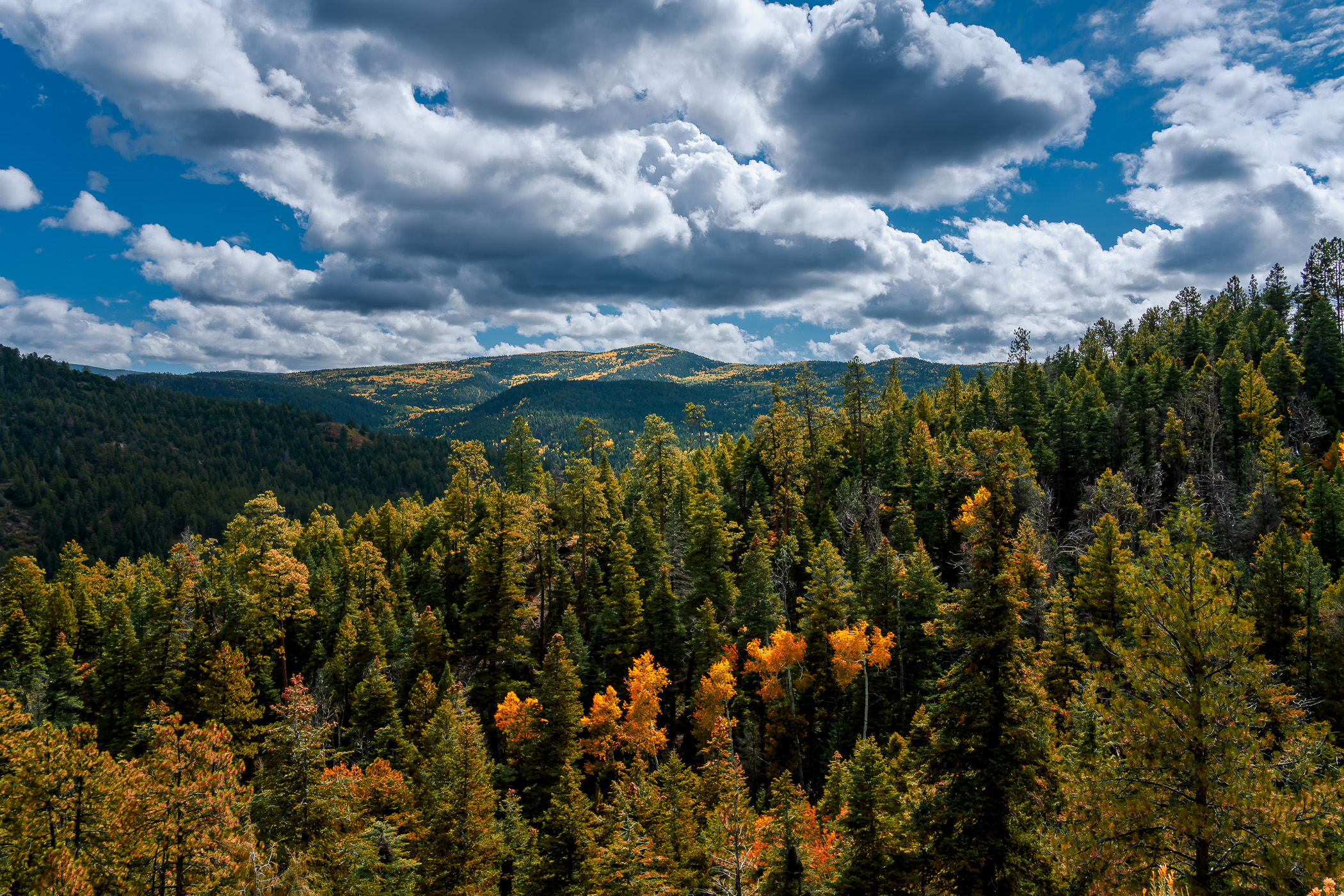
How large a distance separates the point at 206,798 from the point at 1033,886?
71.1 ft

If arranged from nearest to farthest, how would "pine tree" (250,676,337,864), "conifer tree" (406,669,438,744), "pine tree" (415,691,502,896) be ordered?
1. "pine tree" (250,676,337,864)
2. "pine tree" (415,691,502,896)
3. "conifer tree" (406,669,438,744)

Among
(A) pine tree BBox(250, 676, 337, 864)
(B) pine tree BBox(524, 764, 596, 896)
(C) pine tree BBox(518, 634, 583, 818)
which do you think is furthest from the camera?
(C) pine tree BBox(518, 634, 583, 818)

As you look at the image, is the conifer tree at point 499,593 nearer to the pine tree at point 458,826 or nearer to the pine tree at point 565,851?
the pine tree at point 458,826

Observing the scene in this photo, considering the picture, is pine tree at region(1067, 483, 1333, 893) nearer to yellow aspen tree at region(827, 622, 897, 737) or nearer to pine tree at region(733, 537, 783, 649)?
yellow aspen tree at region(827, 622, 897, 737)

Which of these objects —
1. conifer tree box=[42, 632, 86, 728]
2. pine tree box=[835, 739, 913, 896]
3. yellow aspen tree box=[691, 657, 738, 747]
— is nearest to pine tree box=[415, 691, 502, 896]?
pine tree box=[835, 739, 913, 896]

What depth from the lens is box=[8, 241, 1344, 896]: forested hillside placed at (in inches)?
501

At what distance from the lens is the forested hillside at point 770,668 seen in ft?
41.8

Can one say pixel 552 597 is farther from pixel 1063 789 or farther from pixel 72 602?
pixel 72 602

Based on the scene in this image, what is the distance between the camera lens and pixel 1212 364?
76.6 metres

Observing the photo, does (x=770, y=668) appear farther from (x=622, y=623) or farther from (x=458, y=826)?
(x=458, y=826)

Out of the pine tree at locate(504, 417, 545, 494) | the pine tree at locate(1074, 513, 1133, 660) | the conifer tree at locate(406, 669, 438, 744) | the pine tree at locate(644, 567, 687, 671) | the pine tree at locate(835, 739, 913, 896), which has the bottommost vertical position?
the conifer tree at locate(406, 669, 438, 744)

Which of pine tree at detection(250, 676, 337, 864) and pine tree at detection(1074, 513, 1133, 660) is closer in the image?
pine tree at detection(250, 676, 337, 864)

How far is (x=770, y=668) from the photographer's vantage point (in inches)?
1497

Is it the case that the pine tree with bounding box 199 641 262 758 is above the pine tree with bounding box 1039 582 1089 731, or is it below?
below
